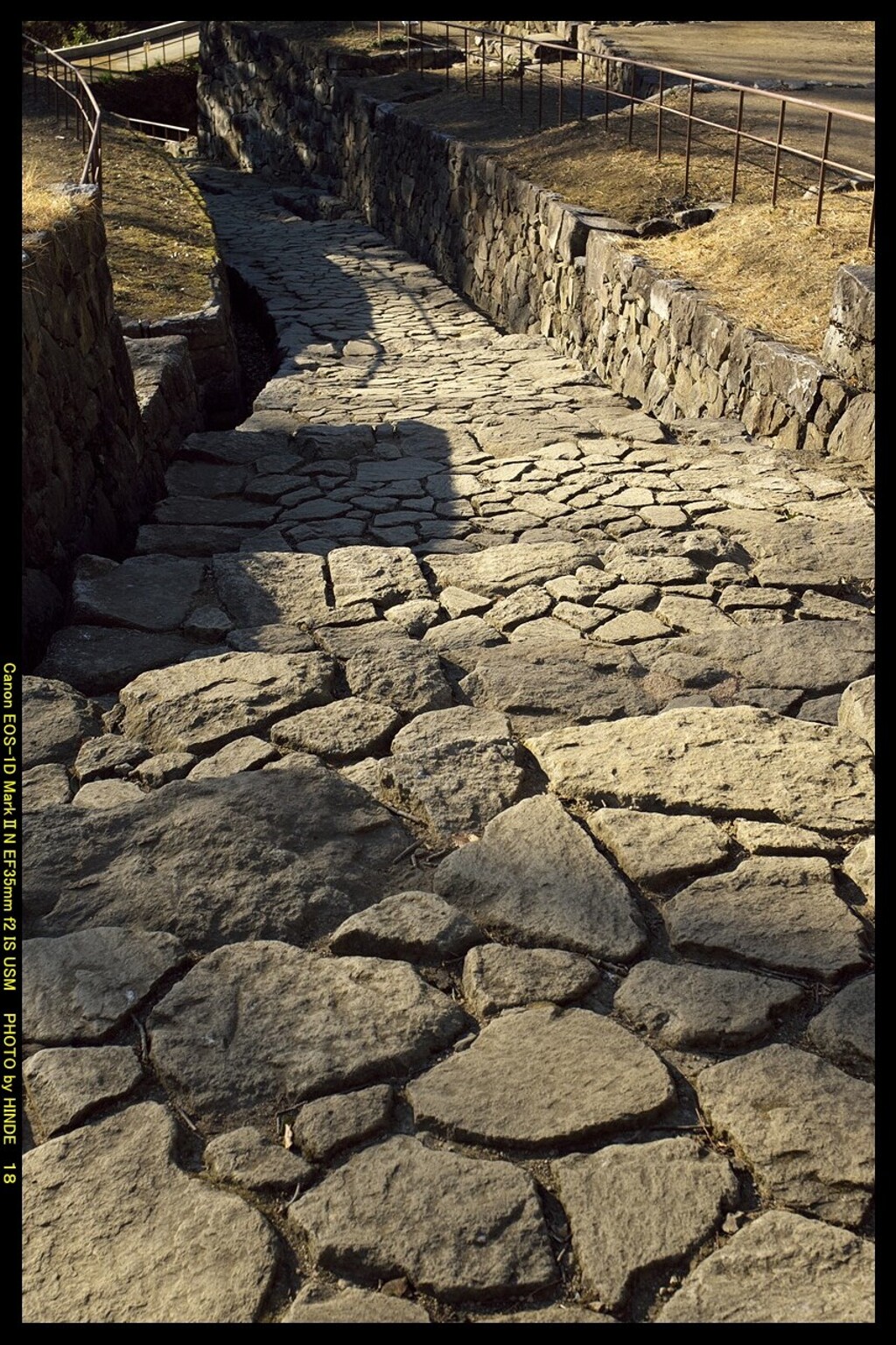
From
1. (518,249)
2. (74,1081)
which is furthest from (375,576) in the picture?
(518,249)

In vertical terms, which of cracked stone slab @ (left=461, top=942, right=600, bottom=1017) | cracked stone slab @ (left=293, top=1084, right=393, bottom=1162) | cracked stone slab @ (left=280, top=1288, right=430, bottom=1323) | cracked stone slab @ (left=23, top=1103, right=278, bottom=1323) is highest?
cracked stone slab @ (left=461, top=942, right=600, bottom=1017)

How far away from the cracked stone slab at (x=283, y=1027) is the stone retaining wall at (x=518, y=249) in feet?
12.7

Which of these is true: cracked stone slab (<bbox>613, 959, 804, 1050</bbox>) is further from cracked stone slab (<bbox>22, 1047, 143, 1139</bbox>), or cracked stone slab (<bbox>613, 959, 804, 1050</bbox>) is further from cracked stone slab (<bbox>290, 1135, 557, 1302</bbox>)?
cracked stone slab (<bbox>22, 1047, 143, 1139</bbox>)

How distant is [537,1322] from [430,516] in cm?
396

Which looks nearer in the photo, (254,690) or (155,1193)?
(155,1193)

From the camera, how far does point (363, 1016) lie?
7.28 feet

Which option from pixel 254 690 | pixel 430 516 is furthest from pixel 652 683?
pixel 430 516

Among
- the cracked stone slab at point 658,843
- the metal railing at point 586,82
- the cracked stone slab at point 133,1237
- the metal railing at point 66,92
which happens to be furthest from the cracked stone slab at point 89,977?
the metal railing at point 66,92

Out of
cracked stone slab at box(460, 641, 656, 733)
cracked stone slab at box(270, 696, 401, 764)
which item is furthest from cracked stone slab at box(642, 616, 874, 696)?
cracked stone slab at box(270, 696, 401, 764)

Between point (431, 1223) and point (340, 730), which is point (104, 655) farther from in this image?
point (431, 1223)

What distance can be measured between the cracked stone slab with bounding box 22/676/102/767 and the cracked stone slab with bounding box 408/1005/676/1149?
4.93 feet

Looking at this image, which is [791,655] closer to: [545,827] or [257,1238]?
[545,827]

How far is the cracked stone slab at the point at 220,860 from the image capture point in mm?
2480

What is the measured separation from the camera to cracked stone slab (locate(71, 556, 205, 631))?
13.0 feet
